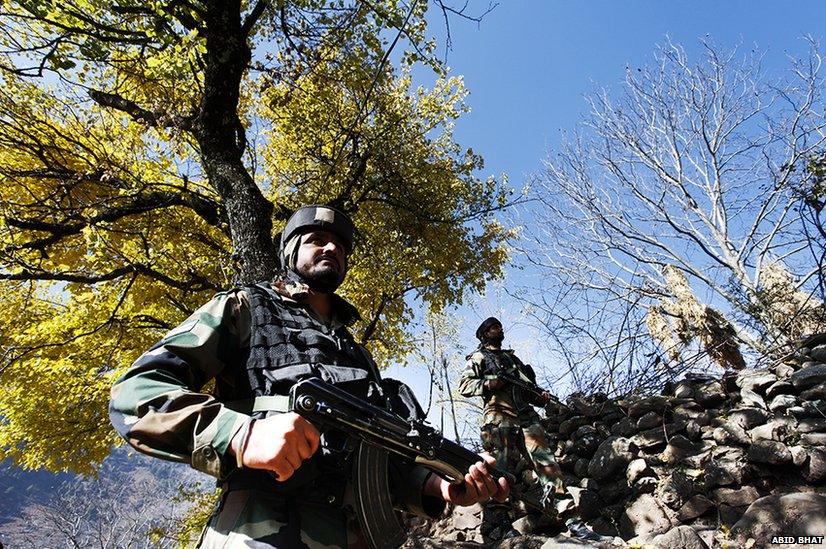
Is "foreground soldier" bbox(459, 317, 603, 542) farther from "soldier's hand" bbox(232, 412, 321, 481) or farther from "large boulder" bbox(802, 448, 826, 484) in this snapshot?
"soldier's hand" bbox(232, 412, 321, 481)

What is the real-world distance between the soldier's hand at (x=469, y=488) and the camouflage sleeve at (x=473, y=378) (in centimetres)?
360

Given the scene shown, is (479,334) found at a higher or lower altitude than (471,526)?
higher

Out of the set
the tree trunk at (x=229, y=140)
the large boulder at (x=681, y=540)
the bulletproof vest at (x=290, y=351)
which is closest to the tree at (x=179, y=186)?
the tree trunk at (x=229, y=140)

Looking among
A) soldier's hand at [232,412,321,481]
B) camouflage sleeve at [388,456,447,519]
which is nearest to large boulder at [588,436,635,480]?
camouflage sleeve at [388,456,447,519]

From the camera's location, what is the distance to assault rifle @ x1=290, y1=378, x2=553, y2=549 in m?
1.50

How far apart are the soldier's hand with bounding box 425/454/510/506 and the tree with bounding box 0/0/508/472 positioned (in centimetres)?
270

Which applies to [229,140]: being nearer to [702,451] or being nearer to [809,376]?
[702,451]

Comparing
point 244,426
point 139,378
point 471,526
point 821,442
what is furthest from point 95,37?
point 821,442

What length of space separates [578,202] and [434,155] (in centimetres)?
372

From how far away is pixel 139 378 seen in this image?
1.40 metres

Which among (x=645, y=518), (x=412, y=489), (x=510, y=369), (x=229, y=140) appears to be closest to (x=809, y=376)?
(x=645, y=518)

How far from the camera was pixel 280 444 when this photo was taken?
3.88 feet

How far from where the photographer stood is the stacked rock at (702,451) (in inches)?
152

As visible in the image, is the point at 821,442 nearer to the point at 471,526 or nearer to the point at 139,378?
the point at 471,526
